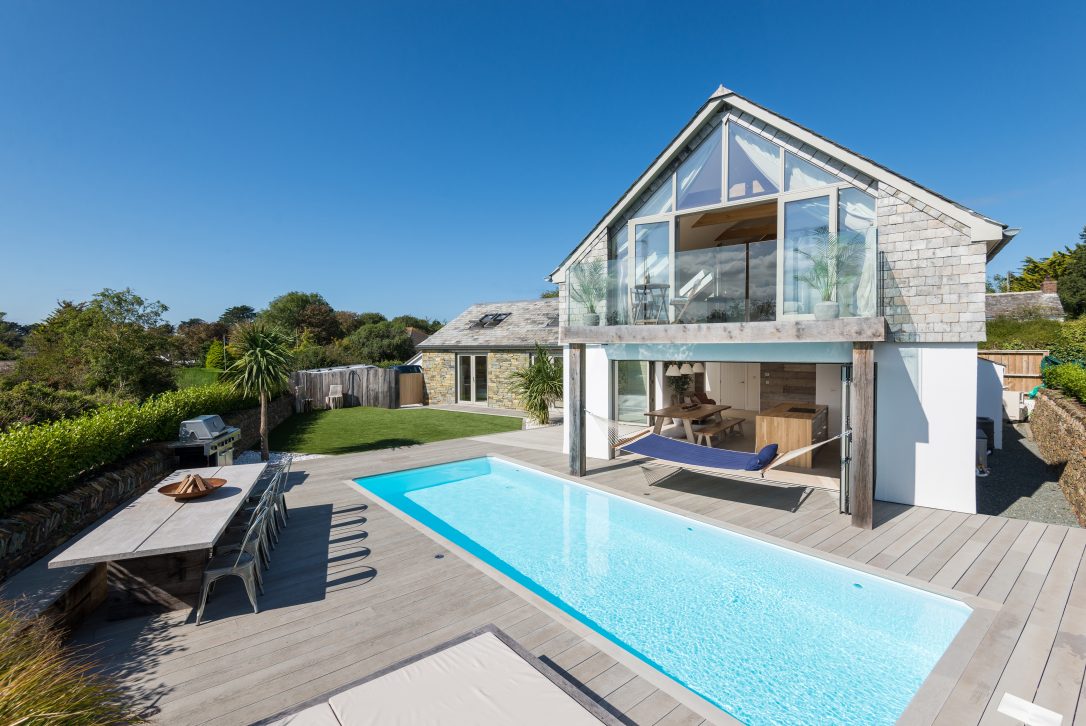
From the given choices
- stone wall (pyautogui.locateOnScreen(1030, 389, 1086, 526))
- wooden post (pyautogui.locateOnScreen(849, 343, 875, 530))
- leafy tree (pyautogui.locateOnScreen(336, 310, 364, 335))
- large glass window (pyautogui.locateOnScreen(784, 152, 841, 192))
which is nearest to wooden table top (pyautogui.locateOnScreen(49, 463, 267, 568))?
wooden post (pyautogui.locateOnScreen(849, 343, 875, 530))

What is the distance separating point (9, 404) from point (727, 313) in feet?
43.3

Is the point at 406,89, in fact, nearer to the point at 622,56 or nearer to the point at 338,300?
the point at 622,56

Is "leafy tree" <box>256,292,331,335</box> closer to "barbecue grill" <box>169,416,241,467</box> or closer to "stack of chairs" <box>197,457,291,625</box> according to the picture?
"barbecue grill" <box>169,416,241,467</box>

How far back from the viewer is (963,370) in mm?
6996

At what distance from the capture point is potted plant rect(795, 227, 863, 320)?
6977 millimetres

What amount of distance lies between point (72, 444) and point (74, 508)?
822mm

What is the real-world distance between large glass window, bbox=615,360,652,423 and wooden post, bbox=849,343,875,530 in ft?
15.4

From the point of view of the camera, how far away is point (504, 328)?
2150 centimetres

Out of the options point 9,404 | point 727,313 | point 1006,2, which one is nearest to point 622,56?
point 1006,2

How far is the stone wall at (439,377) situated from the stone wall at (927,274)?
1738cm

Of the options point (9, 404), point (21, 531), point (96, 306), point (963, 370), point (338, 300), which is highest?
point (338, 300)

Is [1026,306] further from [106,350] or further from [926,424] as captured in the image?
[106,350]

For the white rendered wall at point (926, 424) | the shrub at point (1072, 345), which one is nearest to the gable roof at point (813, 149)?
the white rendered wall at point (926, 424)

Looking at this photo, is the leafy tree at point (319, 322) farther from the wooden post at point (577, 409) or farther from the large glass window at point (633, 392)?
the wooden post at point (577, 409)
